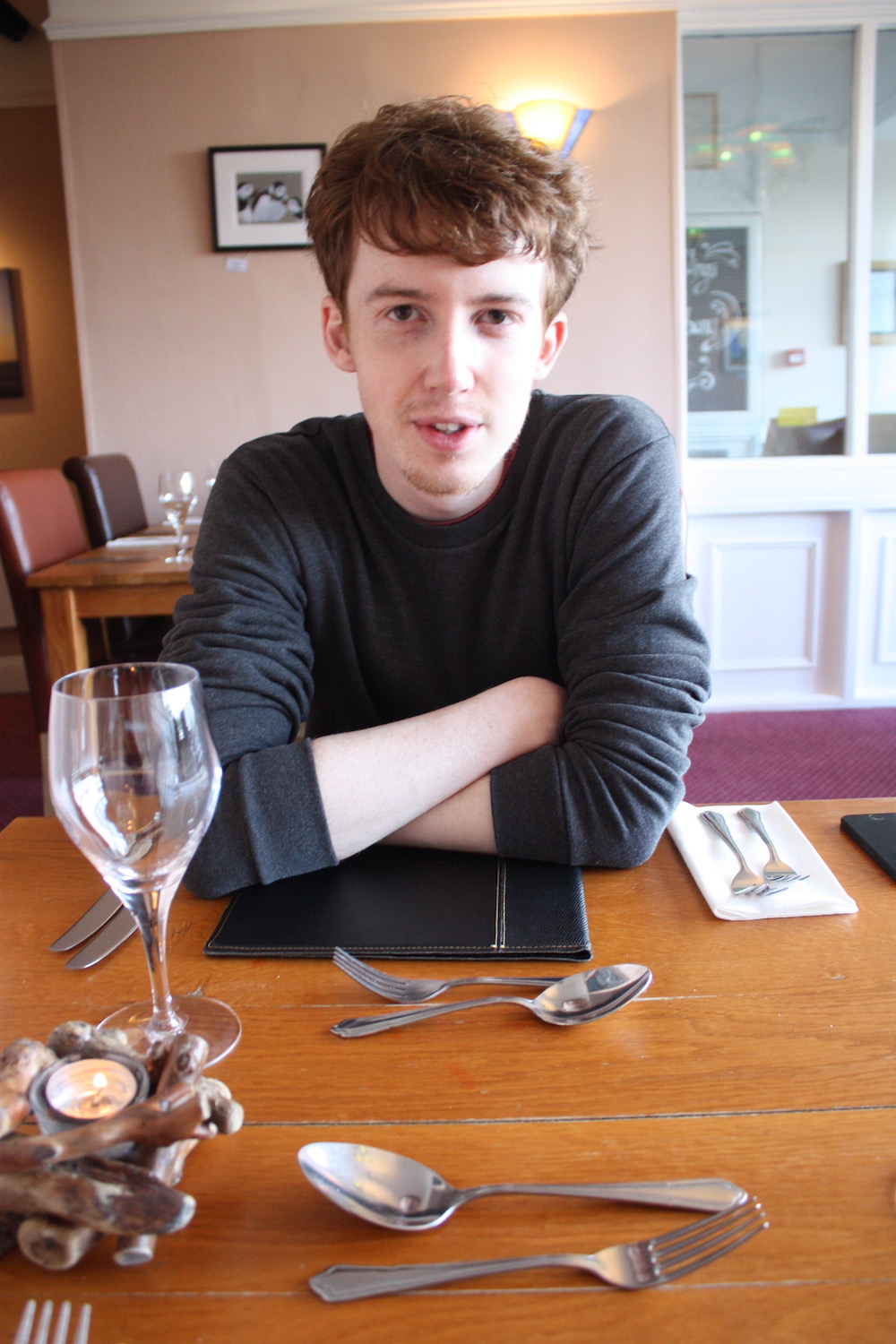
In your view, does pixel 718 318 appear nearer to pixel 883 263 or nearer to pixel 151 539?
pixel 883 263

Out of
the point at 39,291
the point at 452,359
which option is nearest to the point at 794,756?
the point at 452,359

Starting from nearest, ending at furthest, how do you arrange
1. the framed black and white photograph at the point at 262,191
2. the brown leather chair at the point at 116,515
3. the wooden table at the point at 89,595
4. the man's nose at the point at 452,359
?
the man's nose at the point at 452,359
the wooden table at the point at 89,595
the brown leather chair at the point at 116,515
the framed black and white photograph at the point at 262,191

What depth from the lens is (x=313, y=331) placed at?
374 centimetres

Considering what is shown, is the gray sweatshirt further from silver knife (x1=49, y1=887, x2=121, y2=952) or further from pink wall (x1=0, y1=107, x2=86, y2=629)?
pink wall (x1=0, y1=107, x2=86, y2=629)

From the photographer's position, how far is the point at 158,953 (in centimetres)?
55

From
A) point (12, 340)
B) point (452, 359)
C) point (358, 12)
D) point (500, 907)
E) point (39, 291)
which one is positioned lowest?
point (500, 907)

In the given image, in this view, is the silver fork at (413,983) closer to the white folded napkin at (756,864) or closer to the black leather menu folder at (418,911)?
the black leather menu folder at (418,911)

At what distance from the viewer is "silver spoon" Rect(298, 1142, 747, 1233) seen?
42 centimetres

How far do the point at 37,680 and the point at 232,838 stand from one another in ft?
6.62

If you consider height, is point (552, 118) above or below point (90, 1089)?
above

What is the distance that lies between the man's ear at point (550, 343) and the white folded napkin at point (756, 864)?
60 centimetres

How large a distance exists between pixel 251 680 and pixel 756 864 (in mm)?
560

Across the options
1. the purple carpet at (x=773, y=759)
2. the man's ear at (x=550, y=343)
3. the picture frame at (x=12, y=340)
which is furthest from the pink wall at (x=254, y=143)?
the man's ear at (x=550, y=343)

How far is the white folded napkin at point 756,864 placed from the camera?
70 cm
